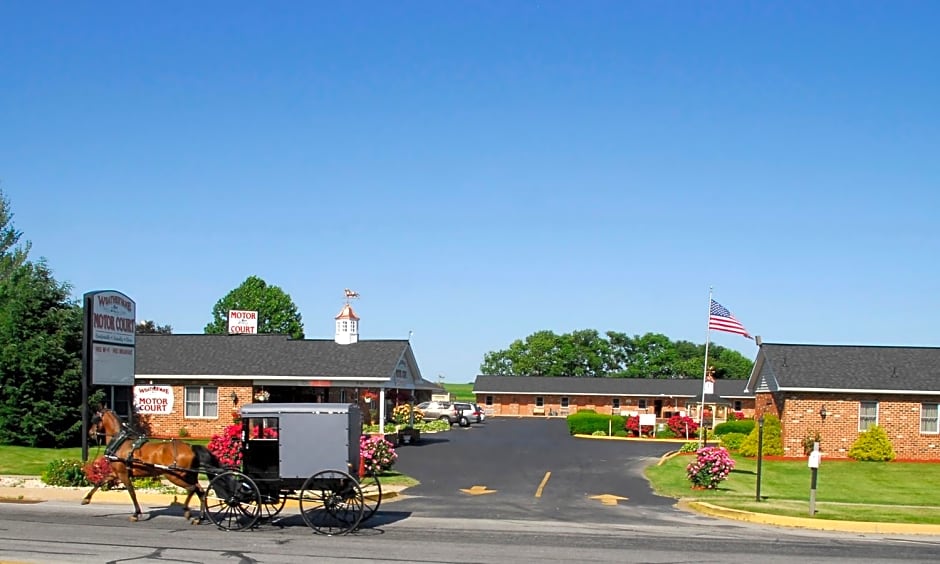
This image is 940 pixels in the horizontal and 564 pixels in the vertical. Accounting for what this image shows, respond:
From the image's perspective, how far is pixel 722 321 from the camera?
40.4m

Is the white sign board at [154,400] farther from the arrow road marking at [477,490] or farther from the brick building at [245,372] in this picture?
the brick building at [245,372]

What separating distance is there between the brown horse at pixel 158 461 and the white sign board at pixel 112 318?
16.9 ft

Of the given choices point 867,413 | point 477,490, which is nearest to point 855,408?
point 867,413

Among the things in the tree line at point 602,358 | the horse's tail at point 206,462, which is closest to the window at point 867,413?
the horse's tail at point 206,462

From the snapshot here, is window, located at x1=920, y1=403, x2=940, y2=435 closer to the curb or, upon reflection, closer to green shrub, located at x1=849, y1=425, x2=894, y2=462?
green shrub, located at x1=849, y1=425, x2=894, y2=462

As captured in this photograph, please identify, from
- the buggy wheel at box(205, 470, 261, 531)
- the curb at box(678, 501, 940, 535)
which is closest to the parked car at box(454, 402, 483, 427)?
the curb at box(678, 501, 940, 535)

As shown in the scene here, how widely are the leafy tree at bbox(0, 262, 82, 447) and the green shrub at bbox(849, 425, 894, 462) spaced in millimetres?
29730

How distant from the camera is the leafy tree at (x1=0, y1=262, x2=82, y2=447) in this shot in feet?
120

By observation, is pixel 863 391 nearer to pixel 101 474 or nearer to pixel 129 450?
pixel 101 474

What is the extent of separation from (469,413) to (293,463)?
5251cm

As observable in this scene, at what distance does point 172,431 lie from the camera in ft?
141

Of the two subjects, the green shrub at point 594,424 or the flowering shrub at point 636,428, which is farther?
the green shrub at point 594,424

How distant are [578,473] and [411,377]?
18786 mm

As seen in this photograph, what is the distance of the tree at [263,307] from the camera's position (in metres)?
101
